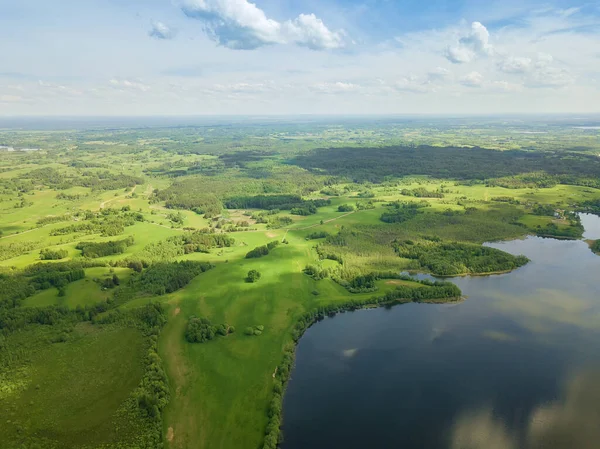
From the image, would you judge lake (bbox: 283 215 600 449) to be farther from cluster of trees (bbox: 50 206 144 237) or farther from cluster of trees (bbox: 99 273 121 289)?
cluster of trees (bbox: 50 206 144 237)

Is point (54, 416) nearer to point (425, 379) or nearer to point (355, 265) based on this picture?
point (425, 379)

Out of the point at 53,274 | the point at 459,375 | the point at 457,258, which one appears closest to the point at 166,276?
the point at 53,274

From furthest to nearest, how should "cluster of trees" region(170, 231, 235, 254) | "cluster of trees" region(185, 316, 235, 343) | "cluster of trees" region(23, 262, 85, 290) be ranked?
"cluster of trees" region(170, 231, 235, 254) → "cluster of trees" region(23, 262, 85, 290) → "cluster of trees" region(185, 316, 235, 343)

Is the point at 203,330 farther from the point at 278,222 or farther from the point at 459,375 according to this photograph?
the point at 278,222

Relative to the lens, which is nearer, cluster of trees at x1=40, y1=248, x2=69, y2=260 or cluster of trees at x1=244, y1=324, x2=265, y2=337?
cluster of trees at x1=244, y1=324, x2=265, y2=337

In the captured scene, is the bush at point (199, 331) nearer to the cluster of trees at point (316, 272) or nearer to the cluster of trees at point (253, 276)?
the cluster of trees at point (253, 276)

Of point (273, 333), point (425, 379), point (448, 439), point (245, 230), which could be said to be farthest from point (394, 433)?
point (245, 230)

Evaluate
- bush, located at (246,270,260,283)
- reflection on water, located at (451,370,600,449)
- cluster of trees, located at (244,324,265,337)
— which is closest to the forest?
cluster of trees, located at (244,324,265,337)
